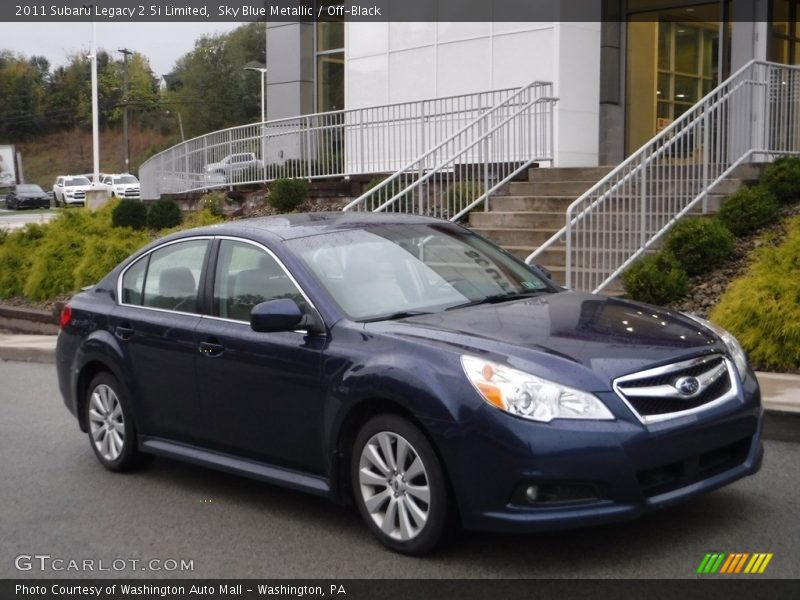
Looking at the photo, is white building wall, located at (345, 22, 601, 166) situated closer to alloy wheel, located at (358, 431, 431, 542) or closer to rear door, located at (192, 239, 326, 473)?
rear door, located at (192, 239, 326, 473)

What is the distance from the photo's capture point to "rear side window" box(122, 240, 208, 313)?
686 centimetres

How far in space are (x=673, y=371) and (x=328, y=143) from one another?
15.4m

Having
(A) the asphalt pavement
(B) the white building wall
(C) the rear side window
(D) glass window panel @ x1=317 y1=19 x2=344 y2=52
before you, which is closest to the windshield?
(C) the rear side window

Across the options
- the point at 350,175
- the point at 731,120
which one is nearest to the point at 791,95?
the point at 731,120

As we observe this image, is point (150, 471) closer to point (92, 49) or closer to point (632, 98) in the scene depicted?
point (632, 98)

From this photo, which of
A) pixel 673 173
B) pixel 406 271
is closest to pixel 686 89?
pixel 673 173

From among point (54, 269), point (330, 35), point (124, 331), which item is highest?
point (330, 35)

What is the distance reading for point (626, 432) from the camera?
4.92m

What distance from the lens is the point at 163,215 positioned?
20219 millimetres

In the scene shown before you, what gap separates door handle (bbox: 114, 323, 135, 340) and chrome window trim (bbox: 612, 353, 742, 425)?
3353 millimetres

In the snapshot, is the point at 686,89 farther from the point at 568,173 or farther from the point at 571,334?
the point at 571,334

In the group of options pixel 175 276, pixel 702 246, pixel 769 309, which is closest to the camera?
pixel 175 276

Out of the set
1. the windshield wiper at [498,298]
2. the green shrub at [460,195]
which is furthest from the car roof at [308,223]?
the green shrub at [460,195]

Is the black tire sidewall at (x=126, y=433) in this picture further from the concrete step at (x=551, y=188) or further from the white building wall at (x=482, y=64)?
the white building wall at (x=482, y=64)
